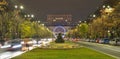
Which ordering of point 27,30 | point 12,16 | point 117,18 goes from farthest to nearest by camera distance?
point 27,30 < point 12,16 < point 117,18

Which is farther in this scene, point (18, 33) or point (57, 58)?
point (18, 33)

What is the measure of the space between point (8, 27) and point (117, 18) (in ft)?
106

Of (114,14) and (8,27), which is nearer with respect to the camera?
(114,14)

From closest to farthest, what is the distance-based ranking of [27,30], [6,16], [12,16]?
[6,16] → [12,16] → [27,30]

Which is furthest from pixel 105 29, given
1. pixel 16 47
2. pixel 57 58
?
pixel 57 58

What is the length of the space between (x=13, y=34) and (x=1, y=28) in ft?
43.4

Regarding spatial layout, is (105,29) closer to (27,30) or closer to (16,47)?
(27,30)

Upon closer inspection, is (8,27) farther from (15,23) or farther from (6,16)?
(15,23)

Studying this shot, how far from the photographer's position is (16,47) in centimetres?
6931

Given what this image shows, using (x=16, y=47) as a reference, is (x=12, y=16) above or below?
above

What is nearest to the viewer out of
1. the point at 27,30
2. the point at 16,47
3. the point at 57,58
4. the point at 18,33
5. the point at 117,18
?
the point at 57,58

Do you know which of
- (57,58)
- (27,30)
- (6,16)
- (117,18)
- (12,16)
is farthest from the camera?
(27,30)

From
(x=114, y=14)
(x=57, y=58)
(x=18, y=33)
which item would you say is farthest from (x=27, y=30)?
(x=57, y=58)

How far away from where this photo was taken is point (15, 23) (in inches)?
4744
